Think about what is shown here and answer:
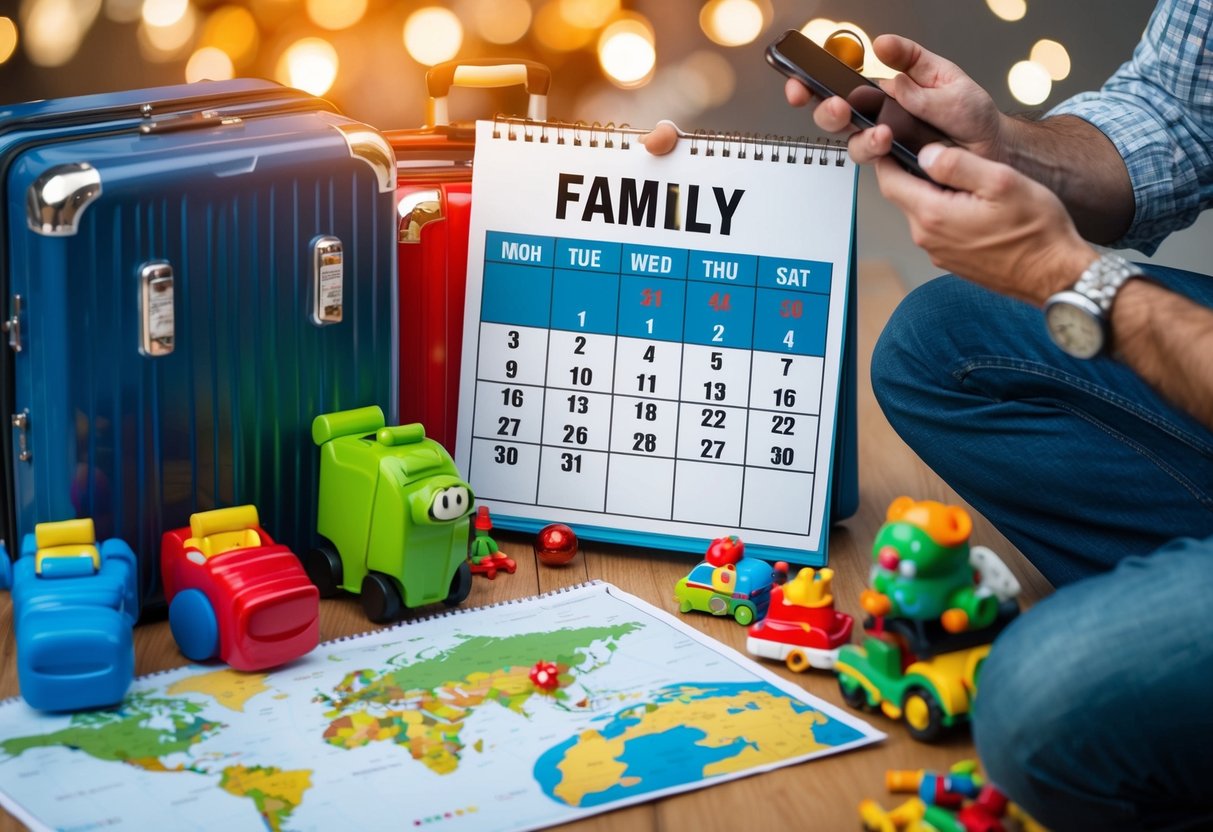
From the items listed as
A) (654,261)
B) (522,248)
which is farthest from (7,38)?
(654,261)

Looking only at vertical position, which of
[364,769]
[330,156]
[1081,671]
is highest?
[330,156]

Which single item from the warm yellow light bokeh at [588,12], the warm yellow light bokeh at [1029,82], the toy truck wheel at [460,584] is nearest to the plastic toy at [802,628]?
the toy truck wheel at [460,584]

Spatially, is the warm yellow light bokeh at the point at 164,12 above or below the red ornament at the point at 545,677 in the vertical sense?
above

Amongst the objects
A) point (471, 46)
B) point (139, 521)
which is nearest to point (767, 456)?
point (139, 521)

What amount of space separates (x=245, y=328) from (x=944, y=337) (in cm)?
62

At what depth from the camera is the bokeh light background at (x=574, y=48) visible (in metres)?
1.79

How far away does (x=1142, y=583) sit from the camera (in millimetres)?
802

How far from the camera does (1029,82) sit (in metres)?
2.29

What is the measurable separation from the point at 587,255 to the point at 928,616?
20.4 inches

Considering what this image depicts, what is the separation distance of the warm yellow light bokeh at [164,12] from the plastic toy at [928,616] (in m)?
1.32

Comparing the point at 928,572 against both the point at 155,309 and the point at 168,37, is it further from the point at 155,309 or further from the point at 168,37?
the point at 168,37

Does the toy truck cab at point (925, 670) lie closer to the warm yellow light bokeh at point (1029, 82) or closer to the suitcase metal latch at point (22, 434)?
the suitcase metal latch at point (22, 434)

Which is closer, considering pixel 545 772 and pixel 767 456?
pixel 545 772

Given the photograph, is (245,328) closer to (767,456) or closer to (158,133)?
(158,133)
